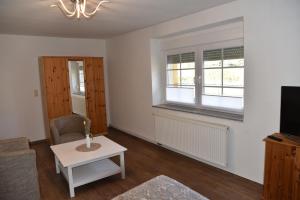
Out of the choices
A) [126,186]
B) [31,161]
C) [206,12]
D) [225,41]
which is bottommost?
[126,186]

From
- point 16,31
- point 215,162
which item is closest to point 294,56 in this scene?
point 215,162

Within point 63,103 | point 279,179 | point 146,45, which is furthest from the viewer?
point 63,103

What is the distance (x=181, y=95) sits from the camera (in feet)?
13.3

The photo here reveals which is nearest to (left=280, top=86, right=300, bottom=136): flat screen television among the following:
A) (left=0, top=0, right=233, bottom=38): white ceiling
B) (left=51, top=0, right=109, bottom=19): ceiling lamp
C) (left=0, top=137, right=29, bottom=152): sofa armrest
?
(left=0, top=0, right=233, bottom=38): white ceiling

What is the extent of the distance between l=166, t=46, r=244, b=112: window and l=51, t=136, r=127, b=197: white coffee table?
1.61 meters

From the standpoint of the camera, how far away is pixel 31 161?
2.34m

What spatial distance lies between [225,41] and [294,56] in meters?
1.07

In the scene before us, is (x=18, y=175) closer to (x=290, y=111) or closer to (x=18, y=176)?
(x=18, y=176)

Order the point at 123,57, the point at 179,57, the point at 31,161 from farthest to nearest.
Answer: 1. the point at 123,57
2. the point at 179,57
3. the point at 31,161

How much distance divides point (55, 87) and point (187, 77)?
2.73 metres

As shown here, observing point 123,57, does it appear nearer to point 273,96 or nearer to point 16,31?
point 16,31

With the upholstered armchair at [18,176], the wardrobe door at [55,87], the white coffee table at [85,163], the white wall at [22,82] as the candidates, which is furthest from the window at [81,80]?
the upholstered armchair at [18,176]

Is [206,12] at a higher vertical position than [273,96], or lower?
higher

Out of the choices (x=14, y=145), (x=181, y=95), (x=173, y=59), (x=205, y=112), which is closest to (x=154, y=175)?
(x=205, y=112)
